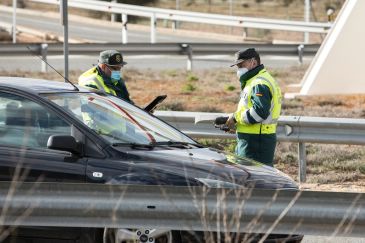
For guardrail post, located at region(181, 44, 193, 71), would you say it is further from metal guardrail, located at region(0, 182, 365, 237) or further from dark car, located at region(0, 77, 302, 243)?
metal guardrail, located at region(0, 182, 365, 237)

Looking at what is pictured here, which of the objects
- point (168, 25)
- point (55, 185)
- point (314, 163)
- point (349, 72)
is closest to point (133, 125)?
point (55, 185)

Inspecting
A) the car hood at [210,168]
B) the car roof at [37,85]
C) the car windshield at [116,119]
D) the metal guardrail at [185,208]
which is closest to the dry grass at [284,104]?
the car windshield at [116,119]

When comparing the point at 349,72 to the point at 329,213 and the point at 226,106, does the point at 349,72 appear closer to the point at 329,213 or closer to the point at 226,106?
the point at 226,106

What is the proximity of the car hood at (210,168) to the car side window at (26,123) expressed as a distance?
616 millimetres

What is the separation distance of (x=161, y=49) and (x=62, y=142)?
76.5 ft

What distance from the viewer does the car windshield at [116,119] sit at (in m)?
8.12

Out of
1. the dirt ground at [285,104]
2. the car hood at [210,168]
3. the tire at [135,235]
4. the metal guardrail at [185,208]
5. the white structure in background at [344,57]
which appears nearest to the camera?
the metal guardrail at [185,208]

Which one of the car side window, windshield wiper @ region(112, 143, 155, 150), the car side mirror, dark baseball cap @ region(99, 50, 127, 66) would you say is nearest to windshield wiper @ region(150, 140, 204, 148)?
windshield wiper @ region(112, 143, 155, 150)

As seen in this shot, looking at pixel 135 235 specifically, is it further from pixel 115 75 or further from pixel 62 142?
pixel 115 75

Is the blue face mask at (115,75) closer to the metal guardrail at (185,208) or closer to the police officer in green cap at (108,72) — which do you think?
the police officer in green cap at (108,72)

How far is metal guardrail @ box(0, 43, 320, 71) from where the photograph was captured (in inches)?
1052

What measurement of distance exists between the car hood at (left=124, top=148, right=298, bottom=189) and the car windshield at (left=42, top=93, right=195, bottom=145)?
331mm

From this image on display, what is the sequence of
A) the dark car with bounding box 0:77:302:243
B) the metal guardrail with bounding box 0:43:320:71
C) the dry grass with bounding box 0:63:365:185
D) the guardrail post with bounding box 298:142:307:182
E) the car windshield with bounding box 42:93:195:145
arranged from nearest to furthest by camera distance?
the dark car with bounding box 0:77:302:243 → the car windshield with bounding box 42:93:195:145 → the guardrail post with bounding box 298:142:307:182 → the dry grass with bounding box 0:63:365:185 → the metal guardrail with bounding box 0:43:320:71

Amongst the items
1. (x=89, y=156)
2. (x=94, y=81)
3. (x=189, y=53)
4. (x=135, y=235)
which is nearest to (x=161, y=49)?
(x=189, y=53)
